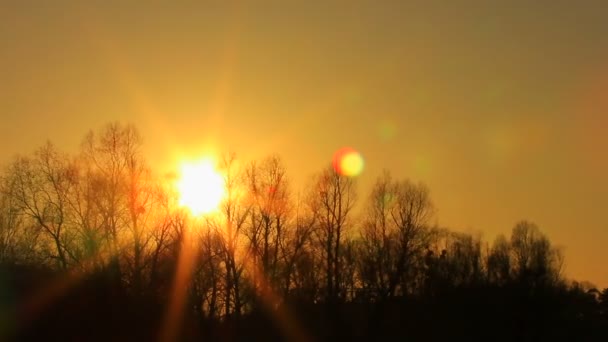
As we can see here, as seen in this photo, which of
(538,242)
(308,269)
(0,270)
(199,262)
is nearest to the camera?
(0,270)

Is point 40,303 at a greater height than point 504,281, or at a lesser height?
lesser

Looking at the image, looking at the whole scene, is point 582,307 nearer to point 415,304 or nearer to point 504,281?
point 504,281

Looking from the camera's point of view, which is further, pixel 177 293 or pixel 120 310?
pixel 177 293

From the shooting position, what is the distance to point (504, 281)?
3031 inches

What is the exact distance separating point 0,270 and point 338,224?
32.3 m

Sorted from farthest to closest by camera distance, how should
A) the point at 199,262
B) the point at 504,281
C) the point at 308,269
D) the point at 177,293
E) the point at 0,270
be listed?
the point at 504,281
the point at 308,269
the point at 199,262
the point at 177,293
the point at 0,270

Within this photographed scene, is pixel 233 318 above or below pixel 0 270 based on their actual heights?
above

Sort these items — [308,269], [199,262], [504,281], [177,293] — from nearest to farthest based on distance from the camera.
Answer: [177,293], [199,262], [308,269], [504,281]

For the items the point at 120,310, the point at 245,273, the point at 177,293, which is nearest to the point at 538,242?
the point at 245,273

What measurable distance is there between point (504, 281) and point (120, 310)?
179ft

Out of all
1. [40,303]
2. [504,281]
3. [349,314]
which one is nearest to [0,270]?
[40,303]

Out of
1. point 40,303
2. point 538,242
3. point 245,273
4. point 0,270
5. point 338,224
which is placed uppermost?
point 538,242

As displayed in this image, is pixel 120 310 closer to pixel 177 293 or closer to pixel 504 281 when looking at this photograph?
pixel 177 293

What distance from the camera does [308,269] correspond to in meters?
60.8
